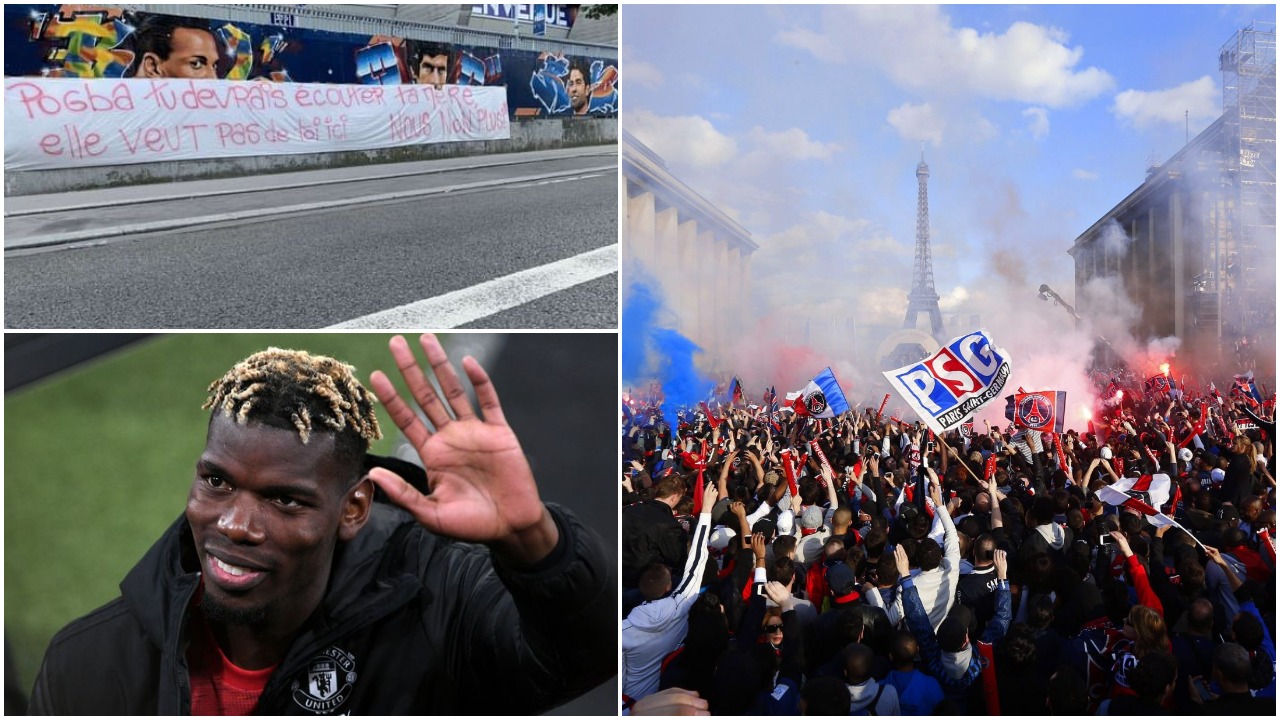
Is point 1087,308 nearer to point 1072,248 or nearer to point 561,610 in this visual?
point 1072,248

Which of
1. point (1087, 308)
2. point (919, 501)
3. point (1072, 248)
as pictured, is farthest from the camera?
point (1087, 308)

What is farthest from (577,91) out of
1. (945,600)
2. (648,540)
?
(945,600)

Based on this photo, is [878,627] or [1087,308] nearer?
[878,627]

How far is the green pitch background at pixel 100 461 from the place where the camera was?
424 centimetres

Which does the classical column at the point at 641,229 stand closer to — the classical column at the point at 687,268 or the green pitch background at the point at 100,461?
the classical column at the point at 687,268

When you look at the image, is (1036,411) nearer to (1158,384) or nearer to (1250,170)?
(1250,170)

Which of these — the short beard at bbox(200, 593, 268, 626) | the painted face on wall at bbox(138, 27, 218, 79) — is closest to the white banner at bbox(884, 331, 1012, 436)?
the short beard at bbox(200, 593, 268, 626)

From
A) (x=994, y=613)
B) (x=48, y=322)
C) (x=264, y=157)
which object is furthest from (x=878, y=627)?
(x=264, y=157)

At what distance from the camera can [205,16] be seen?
9.48m

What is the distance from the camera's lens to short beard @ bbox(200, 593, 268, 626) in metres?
3.63

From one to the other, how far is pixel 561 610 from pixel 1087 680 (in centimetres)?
243

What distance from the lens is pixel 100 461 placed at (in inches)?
171

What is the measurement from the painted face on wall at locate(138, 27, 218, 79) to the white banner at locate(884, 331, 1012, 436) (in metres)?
6.85

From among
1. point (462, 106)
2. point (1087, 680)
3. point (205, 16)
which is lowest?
point (1087, 680)
